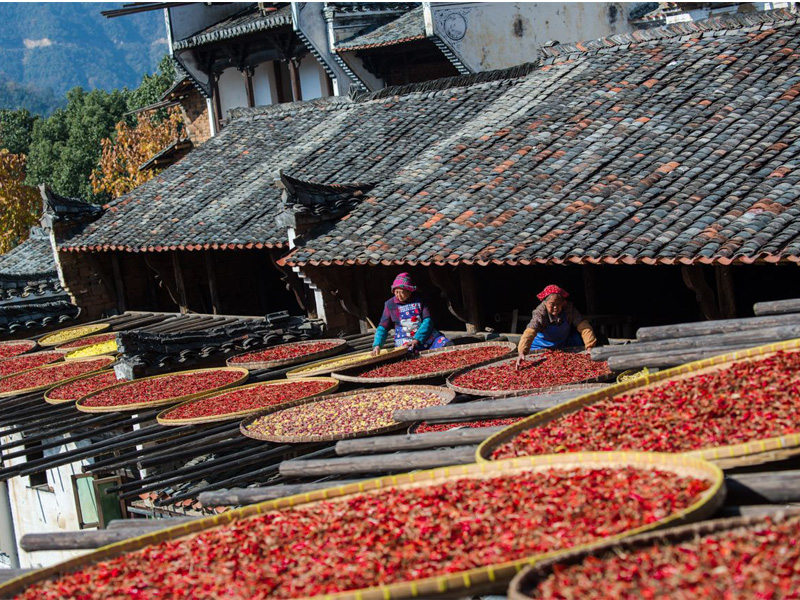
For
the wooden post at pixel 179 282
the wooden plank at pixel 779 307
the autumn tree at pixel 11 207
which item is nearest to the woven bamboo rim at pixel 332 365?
the wooden plank at pixel 779 307

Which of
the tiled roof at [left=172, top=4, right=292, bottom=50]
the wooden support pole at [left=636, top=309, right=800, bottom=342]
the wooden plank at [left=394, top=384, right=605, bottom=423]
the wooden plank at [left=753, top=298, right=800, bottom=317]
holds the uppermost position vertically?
the tiled roof at [left=172, top=4, right=292, bottom=50]

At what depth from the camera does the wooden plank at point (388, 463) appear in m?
5.39

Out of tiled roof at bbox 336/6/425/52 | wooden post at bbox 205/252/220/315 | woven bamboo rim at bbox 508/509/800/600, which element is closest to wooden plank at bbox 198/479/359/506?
woven bamboo rim at bbox 508/509/800/600

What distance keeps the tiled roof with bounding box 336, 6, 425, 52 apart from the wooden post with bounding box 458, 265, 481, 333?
381 inches

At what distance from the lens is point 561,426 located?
17.7 feet

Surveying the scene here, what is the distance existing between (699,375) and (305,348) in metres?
7.02

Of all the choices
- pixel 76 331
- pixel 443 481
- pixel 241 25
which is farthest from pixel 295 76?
pixel 443 481

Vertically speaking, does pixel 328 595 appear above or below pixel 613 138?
below

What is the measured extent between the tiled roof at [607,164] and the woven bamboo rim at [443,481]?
4.89 m

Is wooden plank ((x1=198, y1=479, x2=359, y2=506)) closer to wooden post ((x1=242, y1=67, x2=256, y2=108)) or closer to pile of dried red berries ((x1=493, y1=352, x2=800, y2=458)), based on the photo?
pile of dried red berries ((x1=493, y1=352, x2=800, y2=458))

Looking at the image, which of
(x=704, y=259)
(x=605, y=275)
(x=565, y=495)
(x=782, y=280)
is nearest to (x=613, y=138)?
(x=605, y=275)

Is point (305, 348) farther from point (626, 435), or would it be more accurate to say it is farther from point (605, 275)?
point (626, 435)

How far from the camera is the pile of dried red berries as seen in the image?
482cm

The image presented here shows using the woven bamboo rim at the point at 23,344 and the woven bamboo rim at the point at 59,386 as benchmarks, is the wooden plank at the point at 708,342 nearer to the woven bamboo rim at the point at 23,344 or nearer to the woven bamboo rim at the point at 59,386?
the woven bamboo rim at the point at 59,386
